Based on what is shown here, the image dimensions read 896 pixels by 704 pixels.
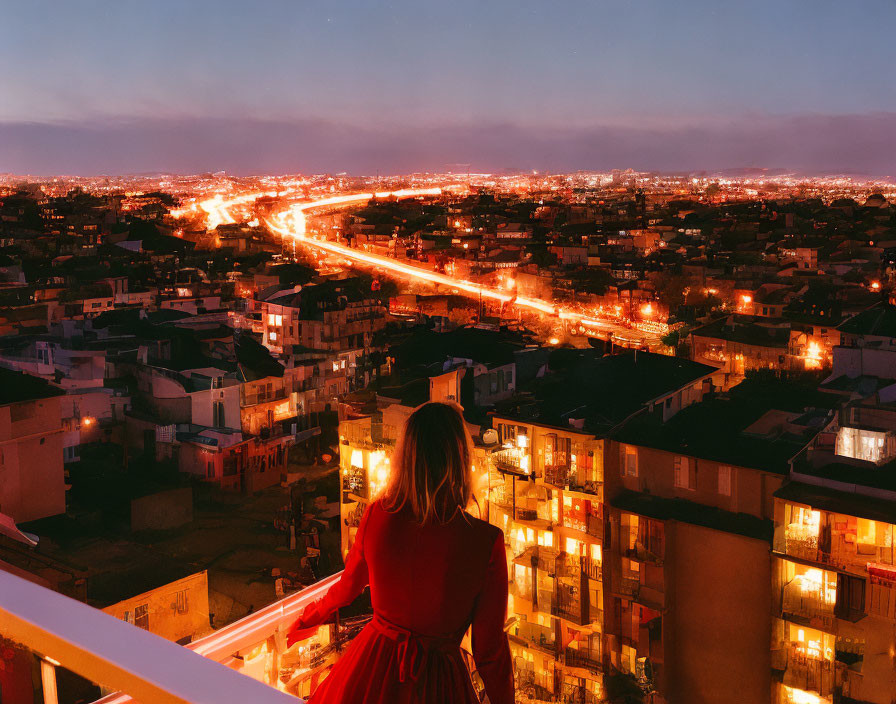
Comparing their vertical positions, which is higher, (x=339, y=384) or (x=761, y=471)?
(x=761, y=471)

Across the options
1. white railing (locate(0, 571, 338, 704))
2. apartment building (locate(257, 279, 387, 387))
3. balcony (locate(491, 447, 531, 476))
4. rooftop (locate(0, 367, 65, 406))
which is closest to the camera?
white railing (locate(0, 571, 338, 704))

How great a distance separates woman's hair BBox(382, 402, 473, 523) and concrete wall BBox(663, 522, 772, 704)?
3.49m

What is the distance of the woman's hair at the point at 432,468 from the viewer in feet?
2.76

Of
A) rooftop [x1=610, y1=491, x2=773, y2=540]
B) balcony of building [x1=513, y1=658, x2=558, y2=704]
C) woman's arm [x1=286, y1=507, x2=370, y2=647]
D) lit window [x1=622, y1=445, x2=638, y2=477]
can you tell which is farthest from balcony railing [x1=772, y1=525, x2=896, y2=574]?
woman's arm [x1=286, y1=507, x2=370, y2=647]

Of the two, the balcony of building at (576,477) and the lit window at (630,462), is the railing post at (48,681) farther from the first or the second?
the lit window at (630,462)

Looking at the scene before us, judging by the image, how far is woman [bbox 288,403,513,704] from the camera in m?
0.82

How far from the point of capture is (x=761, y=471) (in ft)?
13.6

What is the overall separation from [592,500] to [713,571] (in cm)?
74

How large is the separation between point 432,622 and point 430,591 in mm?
31

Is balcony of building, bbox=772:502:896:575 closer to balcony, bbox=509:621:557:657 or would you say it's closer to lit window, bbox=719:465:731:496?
lit window, bbox=719:465:731:496

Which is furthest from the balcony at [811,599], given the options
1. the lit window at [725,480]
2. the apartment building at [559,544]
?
the apartment building at [559,544]

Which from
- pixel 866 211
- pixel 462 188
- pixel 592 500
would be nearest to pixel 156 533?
pixel 592 500

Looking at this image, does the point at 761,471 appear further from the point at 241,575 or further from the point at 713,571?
the point at 241,575

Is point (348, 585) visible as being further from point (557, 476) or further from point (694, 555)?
point (557, 476)
